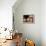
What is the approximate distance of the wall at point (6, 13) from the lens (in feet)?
13.0

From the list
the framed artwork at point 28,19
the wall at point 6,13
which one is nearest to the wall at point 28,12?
the framed artwork at point 28,19

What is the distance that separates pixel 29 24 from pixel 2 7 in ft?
4.72

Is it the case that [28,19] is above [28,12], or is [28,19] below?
below

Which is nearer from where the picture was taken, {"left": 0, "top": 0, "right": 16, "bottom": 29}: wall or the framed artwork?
{"left": 0, "top": 0, "right": 16, "bottom": 29}: wall

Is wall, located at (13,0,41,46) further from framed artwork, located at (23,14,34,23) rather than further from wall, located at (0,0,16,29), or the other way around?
wall, located at (0,0,16,29)

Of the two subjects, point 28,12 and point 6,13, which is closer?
point 6,13

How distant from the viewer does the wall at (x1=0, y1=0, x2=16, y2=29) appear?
3.96 m

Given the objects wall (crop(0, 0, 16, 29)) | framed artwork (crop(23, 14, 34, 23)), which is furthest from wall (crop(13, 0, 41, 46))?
wall (crop(0, 0, 16, 29))

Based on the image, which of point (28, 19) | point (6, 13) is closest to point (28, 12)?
point (28, 19)

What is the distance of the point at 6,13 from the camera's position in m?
4.01

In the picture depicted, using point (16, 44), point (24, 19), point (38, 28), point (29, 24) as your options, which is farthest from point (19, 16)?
point (16, 44)

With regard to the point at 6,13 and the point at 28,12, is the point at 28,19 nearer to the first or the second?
the point at 28,12

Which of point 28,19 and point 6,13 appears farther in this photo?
point 28,19

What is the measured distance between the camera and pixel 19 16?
4.83 meters
